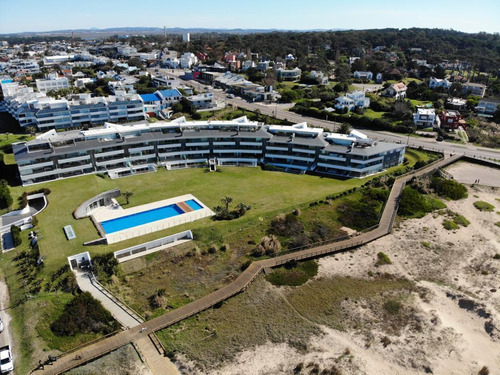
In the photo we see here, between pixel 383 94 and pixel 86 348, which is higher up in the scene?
pixel 383 94

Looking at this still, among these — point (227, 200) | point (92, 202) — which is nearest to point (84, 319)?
point (92, 202)

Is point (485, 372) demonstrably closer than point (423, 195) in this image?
Yes

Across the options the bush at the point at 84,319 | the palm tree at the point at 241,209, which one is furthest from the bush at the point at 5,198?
the palm tree at the point at 241,209

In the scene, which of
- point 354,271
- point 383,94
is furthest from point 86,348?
point 383,94

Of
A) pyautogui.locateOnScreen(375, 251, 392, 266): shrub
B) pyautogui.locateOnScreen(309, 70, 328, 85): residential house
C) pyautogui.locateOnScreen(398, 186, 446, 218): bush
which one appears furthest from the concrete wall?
pyautogui.locateOnScreen(309, 70, 328, 85): residential house

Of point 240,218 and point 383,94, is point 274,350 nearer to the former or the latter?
point 240,218

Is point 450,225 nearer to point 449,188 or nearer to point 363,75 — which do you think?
point 449,188
